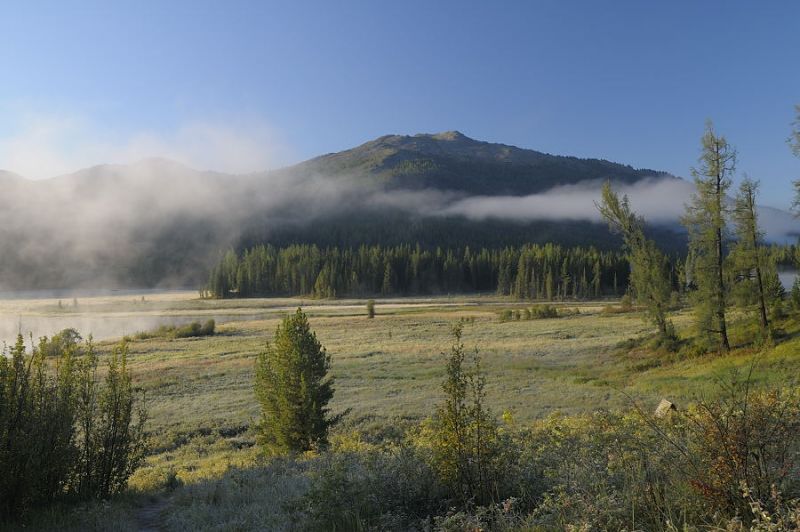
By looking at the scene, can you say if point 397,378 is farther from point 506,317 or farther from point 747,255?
point 506,317

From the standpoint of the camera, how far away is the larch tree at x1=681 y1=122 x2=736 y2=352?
24219 mm

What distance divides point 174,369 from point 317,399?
24.7 m

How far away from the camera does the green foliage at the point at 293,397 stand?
14.7 metres

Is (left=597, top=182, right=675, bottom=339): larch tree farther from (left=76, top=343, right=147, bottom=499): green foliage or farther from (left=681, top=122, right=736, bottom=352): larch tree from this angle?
(left=76, top=343, right=147, bottom=499): green foliage

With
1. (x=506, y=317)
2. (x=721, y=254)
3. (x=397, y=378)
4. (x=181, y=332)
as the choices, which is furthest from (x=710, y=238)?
(x=181, y=332)

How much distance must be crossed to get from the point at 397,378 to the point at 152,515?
2222 centimetres

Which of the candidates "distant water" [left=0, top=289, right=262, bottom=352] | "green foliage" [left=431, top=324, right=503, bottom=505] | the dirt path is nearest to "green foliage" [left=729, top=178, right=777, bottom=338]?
"green foliage" [left=431, top=324, right=503, bottom=505]

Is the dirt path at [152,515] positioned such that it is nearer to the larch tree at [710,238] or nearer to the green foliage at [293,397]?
the green foliage at [293,397]

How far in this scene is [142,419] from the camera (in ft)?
30.2

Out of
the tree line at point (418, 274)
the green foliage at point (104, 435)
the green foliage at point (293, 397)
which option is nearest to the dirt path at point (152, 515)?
the green foliage at point (104, 435)

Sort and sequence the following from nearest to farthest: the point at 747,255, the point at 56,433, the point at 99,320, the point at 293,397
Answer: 1. the point at 56,433
2. the point at 293,397
3. the point at 747,255
4. the point at 99,320

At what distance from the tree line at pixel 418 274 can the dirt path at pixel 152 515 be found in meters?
111

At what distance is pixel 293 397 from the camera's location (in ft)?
49.1

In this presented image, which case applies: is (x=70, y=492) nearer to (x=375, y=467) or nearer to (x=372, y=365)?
(x=375, y=467)
